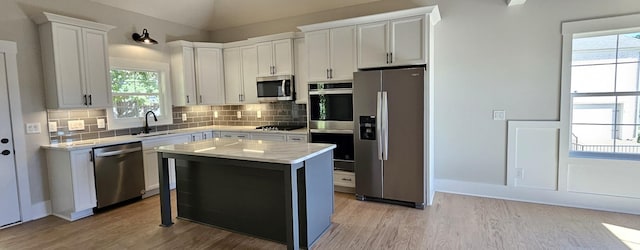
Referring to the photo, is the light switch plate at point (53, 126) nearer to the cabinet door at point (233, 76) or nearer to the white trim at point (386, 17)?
the cabinet door at point (233, 76)

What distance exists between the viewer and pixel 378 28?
3.75 meters

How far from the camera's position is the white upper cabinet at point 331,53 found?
155 inches

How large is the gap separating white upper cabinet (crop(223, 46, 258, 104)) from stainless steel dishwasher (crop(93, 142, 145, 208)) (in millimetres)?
1737

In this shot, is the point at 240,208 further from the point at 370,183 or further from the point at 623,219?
the point at 623,219

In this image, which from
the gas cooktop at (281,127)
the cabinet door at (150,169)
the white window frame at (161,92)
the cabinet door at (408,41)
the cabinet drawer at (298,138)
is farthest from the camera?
the gas cooktop at (281,127)

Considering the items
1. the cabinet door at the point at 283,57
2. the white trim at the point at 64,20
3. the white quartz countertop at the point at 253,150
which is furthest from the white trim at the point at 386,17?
the white trim at the point at 64,20

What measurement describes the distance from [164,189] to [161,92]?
91.4 inches

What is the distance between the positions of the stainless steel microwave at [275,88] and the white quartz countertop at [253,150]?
156cm

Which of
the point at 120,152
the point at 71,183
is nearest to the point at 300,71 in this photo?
the point at 120,152

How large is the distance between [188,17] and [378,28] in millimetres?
3267

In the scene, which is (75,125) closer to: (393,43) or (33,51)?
(33,51)

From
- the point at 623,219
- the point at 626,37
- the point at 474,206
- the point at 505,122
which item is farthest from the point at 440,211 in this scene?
the point at 626,37

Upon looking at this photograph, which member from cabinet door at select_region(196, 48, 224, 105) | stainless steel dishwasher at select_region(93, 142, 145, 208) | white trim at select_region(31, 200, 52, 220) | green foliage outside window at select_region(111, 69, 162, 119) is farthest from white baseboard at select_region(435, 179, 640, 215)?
white trim at select_region(31, 200, 52, 220)

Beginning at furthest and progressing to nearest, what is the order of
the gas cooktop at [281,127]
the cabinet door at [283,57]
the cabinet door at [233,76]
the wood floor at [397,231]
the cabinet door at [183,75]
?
the cabinet door at [233,76], the cabinet door at [183,75], the gas cooktop at [281,127], the cabinet door at [283,57], the wood floor at [397,231]
